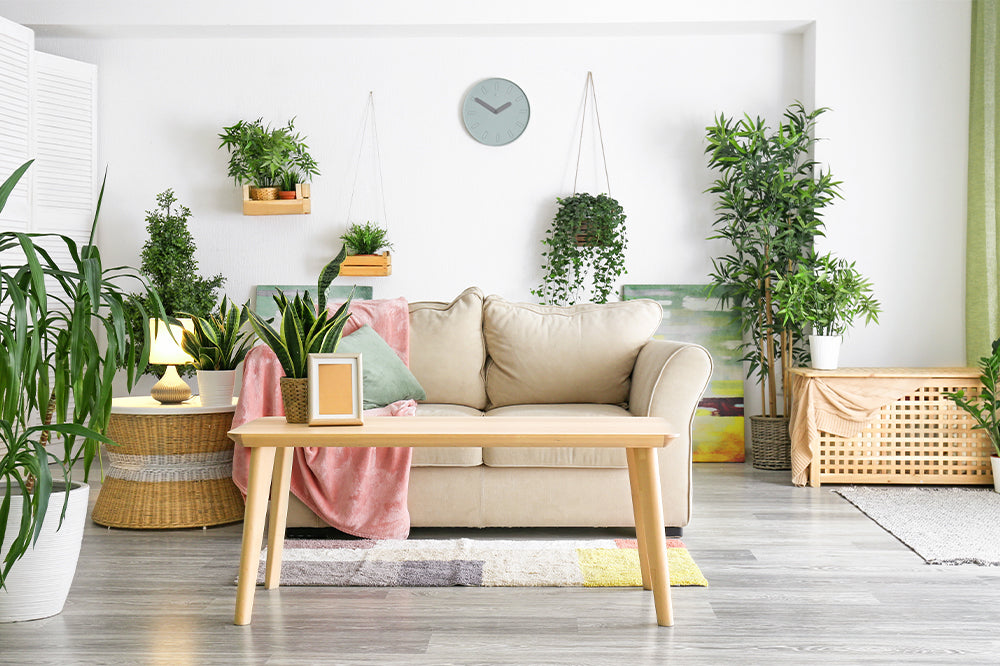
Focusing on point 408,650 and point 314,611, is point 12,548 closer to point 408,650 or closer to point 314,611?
point 314,611

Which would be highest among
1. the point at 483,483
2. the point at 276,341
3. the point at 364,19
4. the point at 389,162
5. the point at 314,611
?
the point at 364,19

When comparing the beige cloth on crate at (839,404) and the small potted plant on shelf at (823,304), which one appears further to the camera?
the small potted plant on shelf at (823,304)

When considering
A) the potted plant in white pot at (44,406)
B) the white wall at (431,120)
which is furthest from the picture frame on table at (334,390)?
the white wall at (431,120)

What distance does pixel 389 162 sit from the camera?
16.4 ft

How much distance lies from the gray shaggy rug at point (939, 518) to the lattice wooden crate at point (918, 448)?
0.25 ft

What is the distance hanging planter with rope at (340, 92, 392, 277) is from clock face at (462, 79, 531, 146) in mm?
553

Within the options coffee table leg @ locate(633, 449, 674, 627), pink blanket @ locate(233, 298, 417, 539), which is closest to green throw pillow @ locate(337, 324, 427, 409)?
pink blanket @ locate(233, 298, 417, 539)

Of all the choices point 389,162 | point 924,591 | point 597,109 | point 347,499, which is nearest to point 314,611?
point 347,499

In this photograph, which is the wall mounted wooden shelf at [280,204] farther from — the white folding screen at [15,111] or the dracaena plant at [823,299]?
the dracaena plant at [823,299]

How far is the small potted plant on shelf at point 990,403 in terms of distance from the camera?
4004 millimetres

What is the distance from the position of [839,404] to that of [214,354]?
287cm

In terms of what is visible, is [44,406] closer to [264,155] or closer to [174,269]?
[174,269]

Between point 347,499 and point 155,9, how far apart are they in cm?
322

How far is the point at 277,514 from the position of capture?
2545 millimetres
